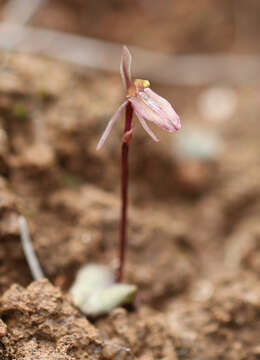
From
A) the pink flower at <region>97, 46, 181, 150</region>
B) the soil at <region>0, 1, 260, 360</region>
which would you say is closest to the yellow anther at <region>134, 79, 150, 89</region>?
the pink flower at <region>97, 46, 181, 150</region>

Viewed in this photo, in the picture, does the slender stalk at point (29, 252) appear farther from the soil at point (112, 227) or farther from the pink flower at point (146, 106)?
the pink flower at point (146, 106)

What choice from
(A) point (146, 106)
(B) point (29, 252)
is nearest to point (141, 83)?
(A) point (146, 106)

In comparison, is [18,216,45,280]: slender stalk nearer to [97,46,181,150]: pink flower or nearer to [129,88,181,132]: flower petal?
[97,46,181,150]: pink flower

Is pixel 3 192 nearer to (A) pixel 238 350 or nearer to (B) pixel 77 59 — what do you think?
(A) pixel 238 350

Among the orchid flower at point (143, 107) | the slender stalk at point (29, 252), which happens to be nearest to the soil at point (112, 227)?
the slender stalk at point (29, 252)

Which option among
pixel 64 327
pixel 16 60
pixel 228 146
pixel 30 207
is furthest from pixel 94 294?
pixel 228 146

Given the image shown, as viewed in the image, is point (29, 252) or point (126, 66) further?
point (29, 252)

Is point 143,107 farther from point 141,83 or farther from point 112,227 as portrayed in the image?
point 112,227
